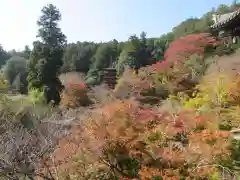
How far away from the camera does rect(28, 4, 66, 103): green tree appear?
87.7 ft

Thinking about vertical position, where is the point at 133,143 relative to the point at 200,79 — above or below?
below

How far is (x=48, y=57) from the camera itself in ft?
90.4

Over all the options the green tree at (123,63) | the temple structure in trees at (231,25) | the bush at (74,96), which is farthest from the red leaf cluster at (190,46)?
the green tree at (123,63)

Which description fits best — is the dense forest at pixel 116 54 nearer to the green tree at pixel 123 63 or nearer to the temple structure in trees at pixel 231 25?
the green tree at pixel 123 63

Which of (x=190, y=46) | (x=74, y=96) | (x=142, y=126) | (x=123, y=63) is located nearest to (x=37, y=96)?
(x=74, y=96)

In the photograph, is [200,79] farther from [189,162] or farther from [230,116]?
[189,162]

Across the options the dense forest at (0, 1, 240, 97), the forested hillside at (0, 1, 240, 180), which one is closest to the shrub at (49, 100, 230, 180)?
the forested hillside at (0, 1, 240, 180)

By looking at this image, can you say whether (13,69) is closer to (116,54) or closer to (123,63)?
(116,54)

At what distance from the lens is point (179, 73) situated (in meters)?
20.8

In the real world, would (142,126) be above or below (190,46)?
below

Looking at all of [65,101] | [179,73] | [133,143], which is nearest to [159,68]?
[179,73]

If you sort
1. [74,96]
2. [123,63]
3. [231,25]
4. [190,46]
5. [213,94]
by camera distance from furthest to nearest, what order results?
[123,63], [74,96], [190,46], [213,94], [231,25]

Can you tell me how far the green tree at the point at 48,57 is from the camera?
2672 centimetres

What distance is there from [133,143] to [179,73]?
1023 centimetres
